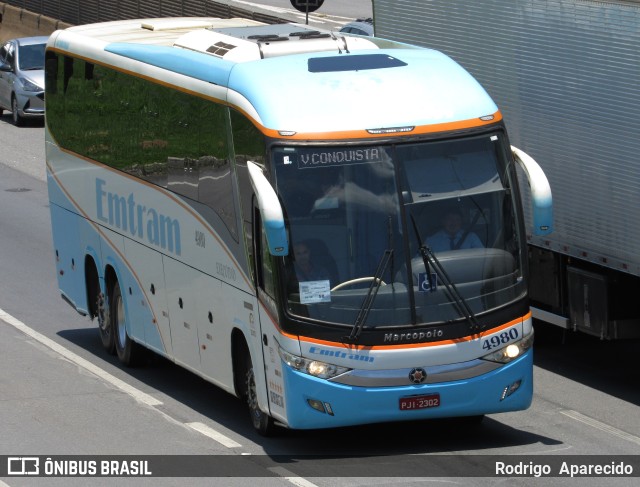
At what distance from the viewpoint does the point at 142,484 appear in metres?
11.3

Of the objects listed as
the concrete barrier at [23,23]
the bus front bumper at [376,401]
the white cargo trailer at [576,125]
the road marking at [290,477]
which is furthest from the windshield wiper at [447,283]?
the concrete barrier at [23,23]

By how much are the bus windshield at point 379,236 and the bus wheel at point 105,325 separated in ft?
17.9

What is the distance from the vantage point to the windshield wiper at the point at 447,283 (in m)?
11.7

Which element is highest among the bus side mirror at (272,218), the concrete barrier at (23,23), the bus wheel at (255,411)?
the bus side mirror at (272,218)

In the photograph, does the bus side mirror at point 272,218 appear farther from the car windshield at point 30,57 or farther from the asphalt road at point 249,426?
the car windshield at point 30,57

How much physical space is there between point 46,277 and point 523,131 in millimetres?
8118

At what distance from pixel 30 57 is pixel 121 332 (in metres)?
20.5

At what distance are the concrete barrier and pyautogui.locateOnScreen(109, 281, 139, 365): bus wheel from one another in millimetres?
27717

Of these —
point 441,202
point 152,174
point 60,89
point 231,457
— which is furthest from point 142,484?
point 60,89

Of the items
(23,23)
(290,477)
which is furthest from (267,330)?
(23,23)

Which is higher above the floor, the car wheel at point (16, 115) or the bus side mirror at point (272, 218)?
the bus side mirror at point (272, 218)

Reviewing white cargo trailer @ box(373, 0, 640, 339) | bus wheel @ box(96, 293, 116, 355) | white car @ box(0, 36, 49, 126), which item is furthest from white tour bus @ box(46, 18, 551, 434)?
white car @ box(0, 36, 49, 126)

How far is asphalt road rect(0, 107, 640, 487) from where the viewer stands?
11.7 meters

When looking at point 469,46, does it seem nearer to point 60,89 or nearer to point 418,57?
point 418,57
